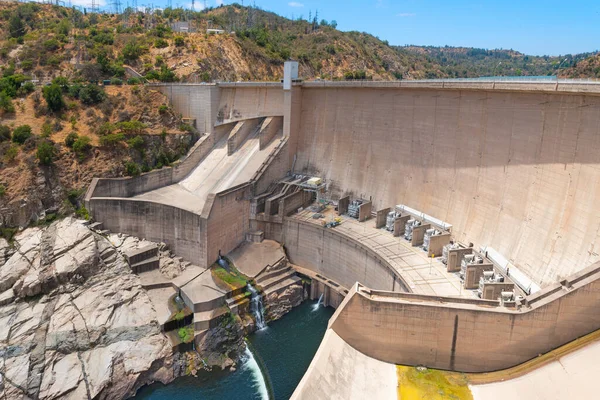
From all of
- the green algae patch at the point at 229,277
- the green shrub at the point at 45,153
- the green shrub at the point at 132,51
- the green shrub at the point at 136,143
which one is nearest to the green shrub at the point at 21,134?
the green shrub at the point at 45,153

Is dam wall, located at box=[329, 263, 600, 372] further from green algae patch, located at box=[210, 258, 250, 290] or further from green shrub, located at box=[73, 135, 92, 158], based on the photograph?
green shrub, located at box=[73, 135, 92, 158]

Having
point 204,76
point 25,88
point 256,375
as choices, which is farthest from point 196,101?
point 256,375

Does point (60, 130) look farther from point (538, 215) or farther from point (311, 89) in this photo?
point (538, 215)

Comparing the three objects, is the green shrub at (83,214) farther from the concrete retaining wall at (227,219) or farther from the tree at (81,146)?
the concrete retaining wall at (227,219)

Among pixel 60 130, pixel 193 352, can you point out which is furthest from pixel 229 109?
pixel 193 352

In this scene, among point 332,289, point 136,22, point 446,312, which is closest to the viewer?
point 446,312

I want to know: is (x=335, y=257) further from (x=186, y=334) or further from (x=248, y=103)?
(x=248, y=103)
